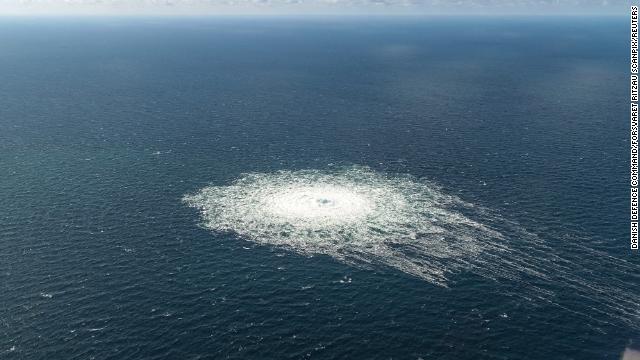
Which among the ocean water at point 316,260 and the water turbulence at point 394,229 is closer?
the ocean water at point 316,260

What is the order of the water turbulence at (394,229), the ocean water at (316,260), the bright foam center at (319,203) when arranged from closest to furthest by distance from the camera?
the ocean water at (316,260)
the water turbulence at (394,229)
the bright foam center at (319,203)

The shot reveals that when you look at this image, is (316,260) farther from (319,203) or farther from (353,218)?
(319,203)

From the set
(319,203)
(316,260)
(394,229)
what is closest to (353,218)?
(394,229)

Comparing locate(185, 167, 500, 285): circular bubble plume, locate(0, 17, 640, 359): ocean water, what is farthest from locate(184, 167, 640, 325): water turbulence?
locate(0, 17, 640, 359): ocean water

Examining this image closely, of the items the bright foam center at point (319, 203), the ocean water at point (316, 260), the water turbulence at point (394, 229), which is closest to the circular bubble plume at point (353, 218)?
the bright foam center at point (319, 203)

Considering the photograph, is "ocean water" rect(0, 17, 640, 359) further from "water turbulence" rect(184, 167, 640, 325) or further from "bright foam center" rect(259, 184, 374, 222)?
"bright foam center" rect(259, 184, 374, 222)

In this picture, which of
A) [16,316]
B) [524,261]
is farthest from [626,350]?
[16,316]

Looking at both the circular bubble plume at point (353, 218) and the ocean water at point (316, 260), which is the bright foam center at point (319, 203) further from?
the ocean water at point (316, 260)

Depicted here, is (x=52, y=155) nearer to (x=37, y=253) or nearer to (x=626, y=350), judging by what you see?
(x=37, y=253)
